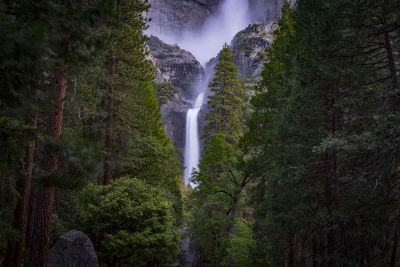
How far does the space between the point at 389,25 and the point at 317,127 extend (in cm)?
349

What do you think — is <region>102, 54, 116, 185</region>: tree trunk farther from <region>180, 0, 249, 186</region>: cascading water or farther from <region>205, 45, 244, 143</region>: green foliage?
<region>180, 0, 249, 186</region>: cascading water

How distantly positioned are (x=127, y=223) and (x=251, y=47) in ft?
235

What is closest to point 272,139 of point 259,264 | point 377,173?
point 259,264

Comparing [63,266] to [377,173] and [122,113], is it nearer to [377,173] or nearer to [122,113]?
[122,113]

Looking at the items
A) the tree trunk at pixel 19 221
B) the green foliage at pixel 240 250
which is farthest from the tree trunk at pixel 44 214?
the green foliage at pixel 240 250

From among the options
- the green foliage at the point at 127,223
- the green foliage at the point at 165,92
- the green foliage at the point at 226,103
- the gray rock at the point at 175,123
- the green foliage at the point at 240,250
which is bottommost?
the green foliage at the point at 240,250

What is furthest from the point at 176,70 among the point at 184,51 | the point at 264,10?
the point at 264,10

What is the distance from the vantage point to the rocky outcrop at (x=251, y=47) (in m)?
75.2

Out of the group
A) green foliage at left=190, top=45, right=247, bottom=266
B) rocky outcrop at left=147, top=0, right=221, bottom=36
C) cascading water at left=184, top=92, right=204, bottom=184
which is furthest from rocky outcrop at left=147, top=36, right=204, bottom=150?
green foliage at left=190, top=45, right=247, bottom=266

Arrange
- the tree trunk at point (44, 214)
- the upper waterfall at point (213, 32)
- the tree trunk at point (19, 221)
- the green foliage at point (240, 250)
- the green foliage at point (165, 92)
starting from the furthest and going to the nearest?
the upper waterfall at point (213, 32) → the green foliage at point (165, 92) → the green foliage at point (240, 250) → the tree trunk at point (19, 221) → the tree trunk at point (44, 214)

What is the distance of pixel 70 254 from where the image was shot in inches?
472

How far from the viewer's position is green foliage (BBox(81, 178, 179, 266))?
14336 mm

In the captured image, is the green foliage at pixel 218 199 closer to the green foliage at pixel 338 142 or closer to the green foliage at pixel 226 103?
the green foliage at pixel 226 103

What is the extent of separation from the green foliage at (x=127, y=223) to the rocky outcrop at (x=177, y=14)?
114 m
